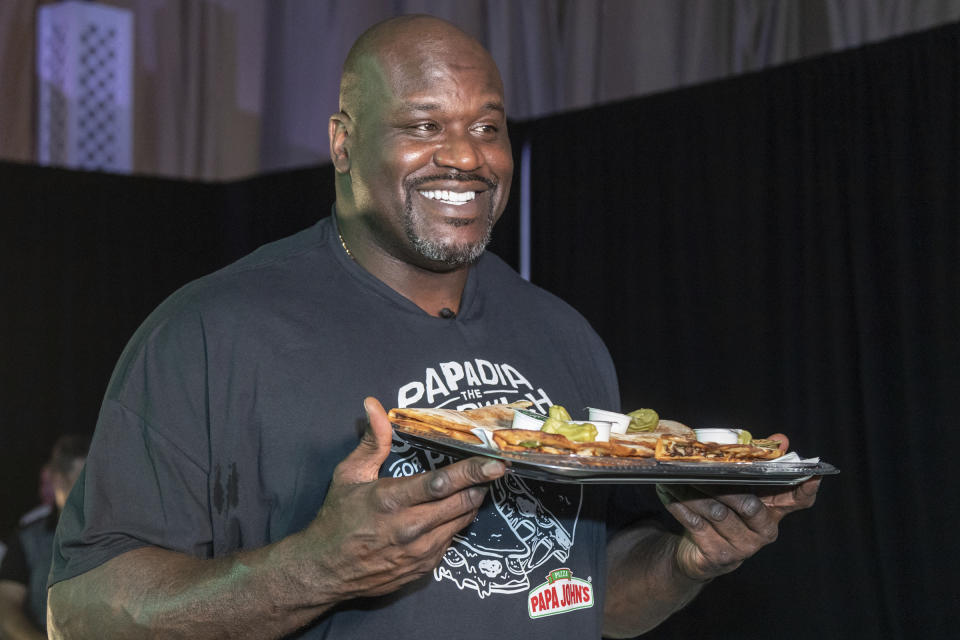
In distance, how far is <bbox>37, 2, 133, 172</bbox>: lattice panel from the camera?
220 inches

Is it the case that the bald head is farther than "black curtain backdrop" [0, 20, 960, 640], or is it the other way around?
"black curtain backdrop" [0, 20, 960, 640]

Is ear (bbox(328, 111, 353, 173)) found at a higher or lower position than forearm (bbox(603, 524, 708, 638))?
higher

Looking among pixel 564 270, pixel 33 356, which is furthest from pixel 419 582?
pixel 33 356

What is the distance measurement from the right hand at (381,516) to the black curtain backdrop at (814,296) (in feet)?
8.24

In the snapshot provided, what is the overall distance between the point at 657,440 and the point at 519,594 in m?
0.33

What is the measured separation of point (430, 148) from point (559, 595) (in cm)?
68

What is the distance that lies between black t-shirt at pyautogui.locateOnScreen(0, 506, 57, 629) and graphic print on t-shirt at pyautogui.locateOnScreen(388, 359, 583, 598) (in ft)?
8.58

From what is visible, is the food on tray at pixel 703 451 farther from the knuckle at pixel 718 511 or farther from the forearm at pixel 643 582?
the forearm at pixel 643 582

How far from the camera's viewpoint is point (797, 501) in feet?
4.73

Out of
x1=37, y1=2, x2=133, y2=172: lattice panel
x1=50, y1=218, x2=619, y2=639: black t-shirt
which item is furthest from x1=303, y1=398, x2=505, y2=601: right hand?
x1=37, y1=2, x2=133, y2=172: lattice panel

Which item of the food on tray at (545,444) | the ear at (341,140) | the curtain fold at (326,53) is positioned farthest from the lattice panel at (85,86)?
the food on tray at (545,444)

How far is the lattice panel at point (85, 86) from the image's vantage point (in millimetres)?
5586

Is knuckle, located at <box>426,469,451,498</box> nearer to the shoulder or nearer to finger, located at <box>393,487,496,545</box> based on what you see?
finger, located at <box>393,487,496,545</box>

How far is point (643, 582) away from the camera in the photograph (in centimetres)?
171
